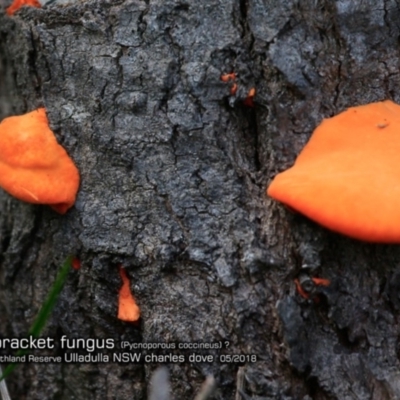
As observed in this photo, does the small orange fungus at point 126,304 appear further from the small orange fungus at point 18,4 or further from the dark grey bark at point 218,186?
the small orange fungus at point 18,4

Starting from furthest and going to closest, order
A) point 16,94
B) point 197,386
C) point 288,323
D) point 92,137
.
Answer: point 16,94, point 92,137, point 197,386, point 288,323

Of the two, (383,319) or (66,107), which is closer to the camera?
(383,319)

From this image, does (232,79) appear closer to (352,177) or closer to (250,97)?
(250,97)

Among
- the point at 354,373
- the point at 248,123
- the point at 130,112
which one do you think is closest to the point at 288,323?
the point at 354,373

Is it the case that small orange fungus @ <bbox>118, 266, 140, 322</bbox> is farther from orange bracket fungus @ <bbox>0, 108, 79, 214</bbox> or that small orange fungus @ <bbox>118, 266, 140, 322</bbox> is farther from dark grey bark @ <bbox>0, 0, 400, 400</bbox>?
orange bracket fungus @ <bbox>0, 108, 79, 214</bbox>

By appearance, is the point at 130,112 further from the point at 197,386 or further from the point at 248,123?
the point at 197,386

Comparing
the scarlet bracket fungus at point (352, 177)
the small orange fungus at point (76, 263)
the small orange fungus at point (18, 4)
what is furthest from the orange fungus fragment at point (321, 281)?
the small orange fungus at point (18, 4)
